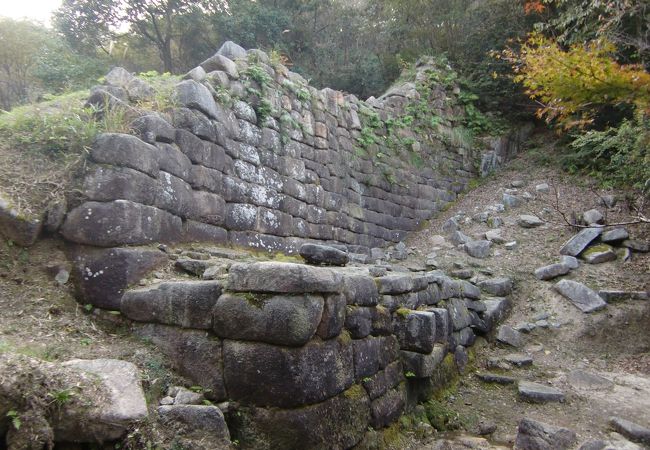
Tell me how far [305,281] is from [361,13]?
15.5 meters

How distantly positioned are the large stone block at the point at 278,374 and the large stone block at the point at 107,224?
1366mm

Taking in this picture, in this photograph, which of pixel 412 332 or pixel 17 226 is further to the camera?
pixel 412 332

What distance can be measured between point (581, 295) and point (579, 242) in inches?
55.3

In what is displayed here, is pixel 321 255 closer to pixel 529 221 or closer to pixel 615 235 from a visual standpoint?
pixel 615 235

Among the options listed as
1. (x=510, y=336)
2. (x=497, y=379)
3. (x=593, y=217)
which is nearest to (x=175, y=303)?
(x=497, y=379)

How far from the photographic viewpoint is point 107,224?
3463 mm

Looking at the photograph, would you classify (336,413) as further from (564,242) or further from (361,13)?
(361,13)

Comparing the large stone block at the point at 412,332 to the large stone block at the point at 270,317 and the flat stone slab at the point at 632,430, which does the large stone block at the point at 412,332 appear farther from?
the flat stone slab at the point at 632,430

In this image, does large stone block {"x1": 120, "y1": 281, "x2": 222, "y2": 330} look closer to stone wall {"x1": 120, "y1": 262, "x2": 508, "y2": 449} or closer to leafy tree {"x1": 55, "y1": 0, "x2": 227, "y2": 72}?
stone wall {"x1": 120, "y1": 262, "x2": 508, "y2": 449}

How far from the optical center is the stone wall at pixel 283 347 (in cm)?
265

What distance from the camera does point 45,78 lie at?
11531 millimetres

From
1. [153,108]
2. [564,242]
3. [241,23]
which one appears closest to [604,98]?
[564,242]

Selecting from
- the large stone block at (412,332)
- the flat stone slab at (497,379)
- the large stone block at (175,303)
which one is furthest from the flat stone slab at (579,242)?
the large stone block at (175,303)

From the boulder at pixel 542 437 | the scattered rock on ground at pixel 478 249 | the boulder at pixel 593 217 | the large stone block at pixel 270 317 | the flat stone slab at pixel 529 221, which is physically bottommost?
the boulder at pixel 542 437
